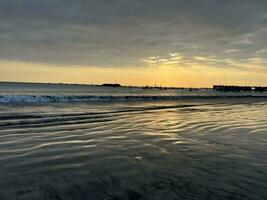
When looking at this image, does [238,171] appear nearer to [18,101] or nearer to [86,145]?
[86,145]

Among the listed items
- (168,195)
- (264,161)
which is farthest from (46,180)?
(264,161)

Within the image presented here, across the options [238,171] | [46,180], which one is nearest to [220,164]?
[238,171]

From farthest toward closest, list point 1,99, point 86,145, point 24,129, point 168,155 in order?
point 1,99
point 24,129
point 86,145
point 168,155

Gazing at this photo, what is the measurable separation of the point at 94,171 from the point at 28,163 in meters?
1.60

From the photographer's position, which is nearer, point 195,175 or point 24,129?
point 195,175

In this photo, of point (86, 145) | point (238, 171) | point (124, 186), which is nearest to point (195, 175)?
point (238, 171)

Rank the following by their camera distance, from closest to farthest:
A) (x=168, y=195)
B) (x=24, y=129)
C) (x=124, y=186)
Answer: (x=168, y=195) → (x=124, y=186) → (x=24, y=129)

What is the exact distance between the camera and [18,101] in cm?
3531

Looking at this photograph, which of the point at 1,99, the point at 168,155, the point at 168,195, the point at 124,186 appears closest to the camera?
the point at 168,195

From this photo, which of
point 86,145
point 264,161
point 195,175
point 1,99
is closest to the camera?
point 195,175

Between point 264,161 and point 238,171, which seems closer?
point 238,171

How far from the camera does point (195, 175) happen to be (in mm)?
6914

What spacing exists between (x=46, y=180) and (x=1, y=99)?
99.2 ft

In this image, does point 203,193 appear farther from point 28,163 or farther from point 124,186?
point 28,163
